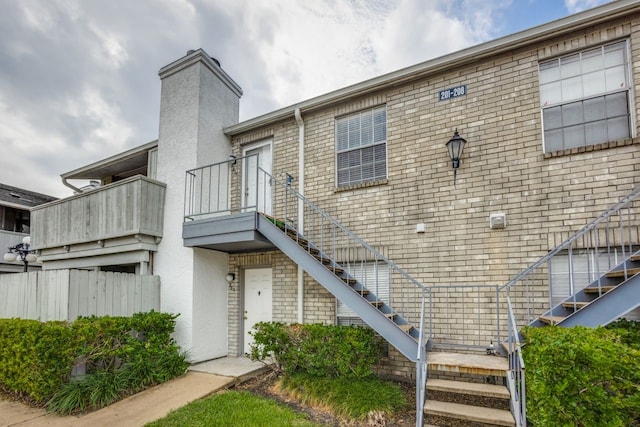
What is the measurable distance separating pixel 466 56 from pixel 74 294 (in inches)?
313

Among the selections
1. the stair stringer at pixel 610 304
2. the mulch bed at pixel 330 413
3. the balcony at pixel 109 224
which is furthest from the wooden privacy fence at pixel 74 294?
the stair stringer at pixel 610 304

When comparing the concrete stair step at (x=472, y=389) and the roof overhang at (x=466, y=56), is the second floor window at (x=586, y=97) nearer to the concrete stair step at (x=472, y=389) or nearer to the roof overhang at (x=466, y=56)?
the roof overhang at (x=466, y=56)

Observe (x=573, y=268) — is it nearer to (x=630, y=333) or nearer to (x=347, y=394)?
(x=630, y=333)

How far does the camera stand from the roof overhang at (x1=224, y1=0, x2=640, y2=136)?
4.82m

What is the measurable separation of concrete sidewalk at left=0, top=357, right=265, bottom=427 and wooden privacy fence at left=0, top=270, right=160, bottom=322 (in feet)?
4.81

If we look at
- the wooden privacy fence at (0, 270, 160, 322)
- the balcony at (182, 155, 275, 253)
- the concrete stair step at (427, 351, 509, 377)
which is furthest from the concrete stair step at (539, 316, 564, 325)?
the wooden privacy fence at (0, 270, 160, 322)

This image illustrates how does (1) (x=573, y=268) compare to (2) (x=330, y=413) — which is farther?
(1) (x=573, y=268)

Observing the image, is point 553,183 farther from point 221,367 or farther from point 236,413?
point 221,367

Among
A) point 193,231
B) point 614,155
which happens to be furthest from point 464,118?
point 193,231

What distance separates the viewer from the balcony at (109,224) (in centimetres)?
746

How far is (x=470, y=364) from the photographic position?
13.9 ft

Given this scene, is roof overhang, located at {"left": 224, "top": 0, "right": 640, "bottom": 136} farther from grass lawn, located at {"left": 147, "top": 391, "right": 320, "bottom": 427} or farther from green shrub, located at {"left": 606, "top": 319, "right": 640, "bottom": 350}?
grass lawn, located at {"left": 147, "top": 391, "right": 320, "bottom": 427}

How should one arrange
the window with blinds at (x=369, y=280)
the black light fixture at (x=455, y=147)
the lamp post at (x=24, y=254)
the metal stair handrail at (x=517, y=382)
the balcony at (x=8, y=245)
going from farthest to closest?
the balcony at (x=8, y=245)
the lamp post at (x=24, y=254)
the window with blinds at (x=369, y=280)
the black light fixture at (x=455, y=147)
the metal stair handrail at (x=517, y=382)

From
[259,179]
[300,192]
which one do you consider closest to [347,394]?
[300,192]
